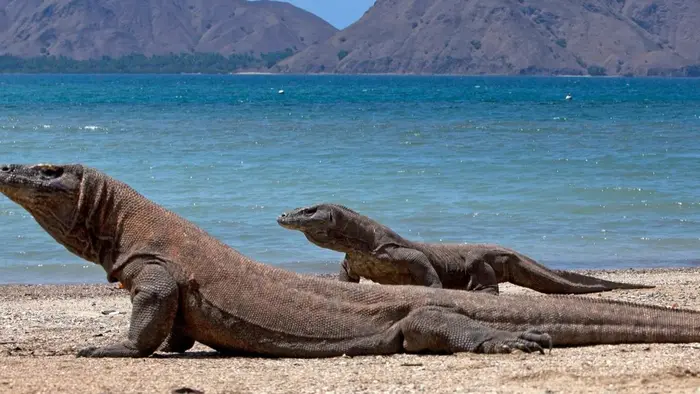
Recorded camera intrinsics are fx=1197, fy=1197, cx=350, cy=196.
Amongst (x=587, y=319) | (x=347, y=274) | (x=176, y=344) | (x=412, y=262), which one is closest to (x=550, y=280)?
(x=412, y=262)

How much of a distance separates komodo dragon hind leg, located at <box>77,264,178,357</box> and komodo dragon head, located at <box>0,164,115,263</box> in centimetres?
43

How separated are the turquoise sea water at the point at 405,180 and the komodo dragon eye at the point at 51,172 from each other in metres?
7.32

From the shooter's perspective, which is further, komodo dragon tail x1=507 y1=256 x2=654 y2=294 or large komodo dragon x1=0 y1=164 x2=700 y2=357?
komodo dragon tail x1=507 y1=256 x2=654 y2=294

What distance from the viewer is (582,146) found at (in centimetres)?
3669

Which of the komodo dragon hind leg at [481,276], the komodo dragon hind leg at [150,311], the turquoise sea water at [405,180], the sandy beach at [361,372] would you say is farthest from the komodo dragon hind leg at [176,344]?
the turquoise sea water at [405,180]

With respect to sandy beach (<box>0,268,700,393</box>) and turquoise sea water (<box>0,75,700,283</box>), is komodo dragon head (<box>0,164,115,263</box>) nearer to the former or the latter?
sandy beach (<box>0,268,700,393</box>)

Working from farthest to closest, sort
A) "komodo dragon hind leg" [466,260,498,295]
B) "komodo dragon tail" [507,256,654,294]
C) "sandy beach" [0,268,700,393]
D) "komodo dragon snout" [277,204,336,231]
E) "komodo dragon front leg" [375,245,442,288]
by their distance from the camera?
"komodo dragon tail" [507,256,654,294] → "komodo dragon hind leg" [466,260,498,295] → "komodo dragon front leg" [375,245,442,288] → "komodo dragon snout" [277,204,336,231] → "sandy beach" [0,268,700,393]

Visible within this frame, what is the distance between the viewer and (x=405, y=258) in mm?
10383

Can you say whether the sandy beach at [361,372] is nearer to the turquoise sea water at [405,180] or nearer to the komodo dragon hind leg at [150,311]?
the komodo dragon hind leg at [150,311]

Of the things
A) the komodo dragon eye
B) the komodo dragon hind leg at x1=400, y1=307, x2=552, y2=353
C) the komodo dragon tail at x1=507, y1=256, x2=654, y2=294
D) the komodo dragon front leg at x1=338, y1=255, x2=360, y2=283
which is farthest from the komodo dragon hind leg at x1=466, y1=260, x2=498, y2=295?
the komodo dragon eye

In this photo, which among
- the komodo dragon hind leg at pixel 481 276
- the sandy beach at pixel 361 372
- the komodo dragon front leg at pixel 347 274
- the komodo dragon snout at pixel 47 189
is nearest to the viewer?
the sandy beach at pixel 361 372

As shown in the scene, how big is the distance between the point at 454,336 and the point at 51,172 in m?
2.67

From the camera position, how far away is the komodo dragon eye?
7289 mm

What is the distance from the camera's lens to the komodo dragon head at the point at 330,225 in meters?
10.2
